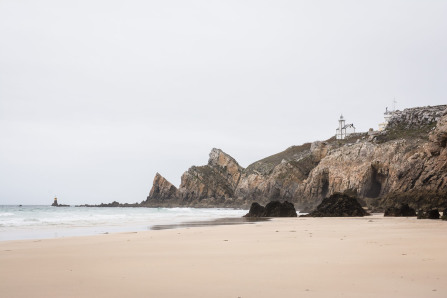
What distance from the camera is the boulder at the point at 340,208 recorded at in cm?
2683

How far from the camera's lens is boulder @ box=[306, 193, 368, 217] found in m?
26.8

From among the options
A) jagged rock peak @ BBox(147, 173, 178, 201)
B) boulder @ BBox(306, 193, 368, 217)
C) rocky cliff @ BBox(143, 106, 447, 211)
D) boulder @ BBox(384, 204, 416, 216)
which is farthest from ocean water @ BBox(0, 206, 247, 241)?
jagged rock peak @ BBox(147, 173, 178, 201)

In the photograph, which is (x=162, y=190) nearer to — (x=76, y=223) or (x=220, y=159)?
(x=220, y=159)

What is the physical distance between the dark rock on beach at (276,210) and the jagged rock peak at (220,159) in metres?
77.0

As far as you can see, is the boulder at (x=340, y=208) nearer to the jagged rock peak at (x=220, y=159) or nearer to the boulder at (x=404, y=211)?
the boulder at (x=404, y=211)

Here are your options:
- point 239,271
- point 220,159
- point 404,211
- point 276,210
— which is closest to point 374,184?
point 276,210

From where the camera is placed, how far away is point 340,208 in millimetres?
27219

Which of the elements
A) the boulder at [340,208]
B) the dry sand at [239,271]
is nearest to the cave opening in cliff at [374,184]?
the boulder at [340,208]

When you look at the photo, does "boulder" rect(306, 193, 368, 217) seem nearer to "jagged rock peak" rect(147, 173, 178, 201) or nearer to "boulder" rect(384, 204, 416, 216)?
"boulder" rect(384, 204, 416, 216)

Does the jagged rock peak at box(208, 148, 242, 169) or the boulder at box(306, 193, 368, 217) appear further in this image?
the jagged rock peak at box(208, 148, 242, 169)

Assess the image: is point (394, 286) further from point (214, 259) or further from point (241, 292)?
point (214, 259)

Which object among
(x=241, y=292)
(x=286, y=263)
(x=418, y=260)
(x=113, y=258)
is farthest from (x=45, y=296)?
(x=418, y=260)

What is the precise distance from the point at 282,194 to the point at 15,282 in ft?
232

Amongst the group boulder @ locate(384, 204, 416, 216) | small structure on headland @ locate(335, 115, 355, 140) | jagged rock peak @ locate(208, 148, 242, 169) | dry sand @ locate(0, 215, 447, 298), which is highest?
small structure on headland @ locate(335, 115, 355, 140)
